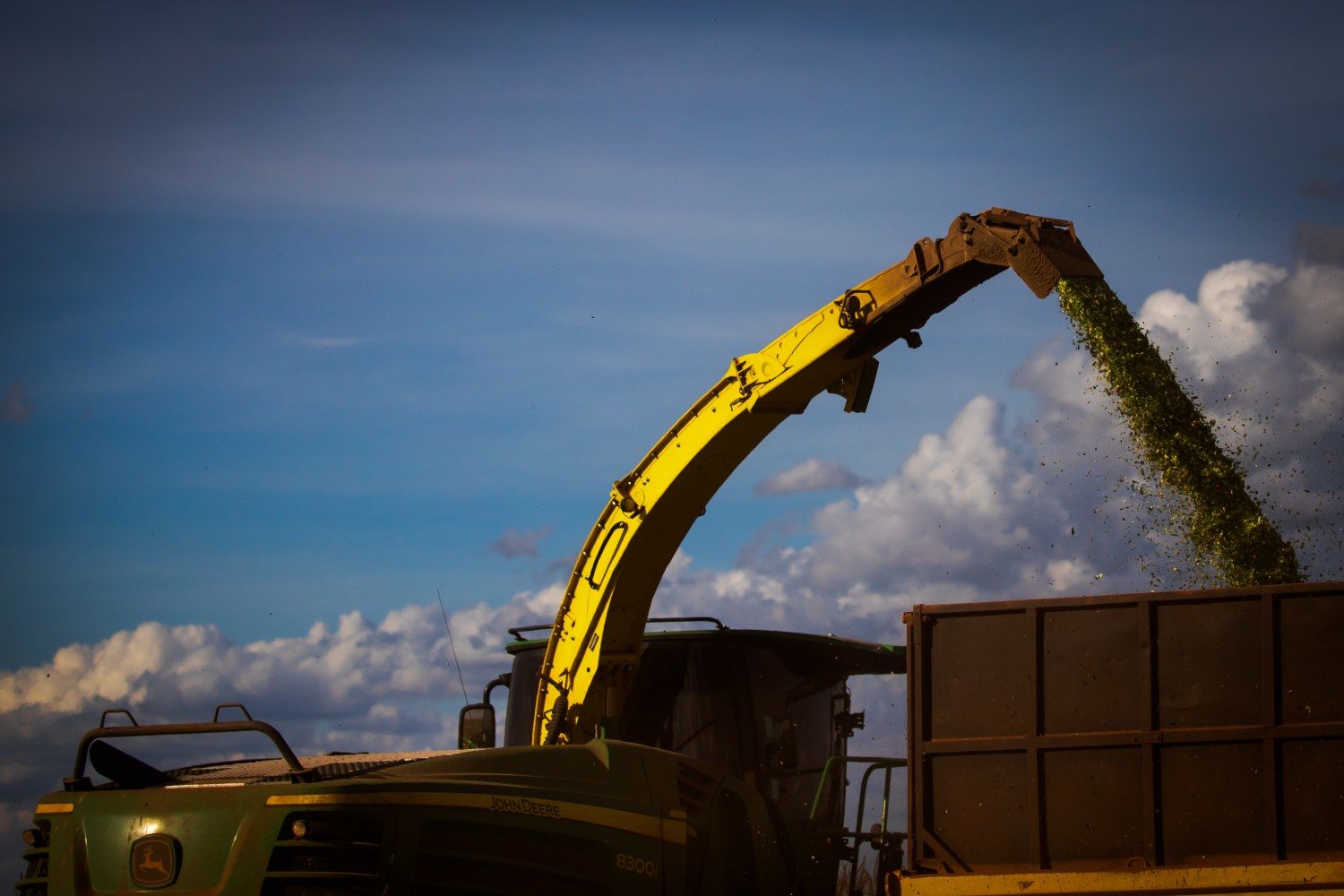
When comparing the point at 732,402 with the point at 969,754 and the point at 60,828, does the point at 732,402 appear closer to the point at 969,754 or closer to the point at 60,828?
the point at 969,754

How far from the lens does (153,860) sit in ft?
20.9

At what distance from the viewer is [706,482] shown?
9.67 meters

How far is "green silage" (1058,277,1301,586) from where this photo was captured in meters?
8.61

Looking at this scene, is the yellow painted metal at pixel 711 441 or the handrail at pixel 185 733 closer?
the handrail at pixel 185 733

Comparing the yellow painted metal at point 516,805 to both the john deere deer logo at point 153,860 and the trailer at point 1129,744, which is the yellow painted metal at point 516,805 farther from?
the trailer at point 1129,744

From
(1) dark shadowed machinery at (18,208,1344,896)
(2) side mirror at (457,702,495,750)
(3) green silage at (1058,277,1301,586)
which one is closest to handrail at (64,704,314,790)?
(1) dark shadowed machinery at (18,208,1344,896)

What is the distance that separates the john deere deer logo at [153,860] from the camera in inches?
249

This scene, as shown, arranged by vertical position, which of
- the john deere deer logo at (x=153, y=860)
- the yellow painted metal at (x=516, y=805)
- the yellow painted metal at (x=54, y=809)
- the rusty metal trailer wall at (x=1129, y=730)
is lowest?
the john deere deer logo at (x=153, y=860)

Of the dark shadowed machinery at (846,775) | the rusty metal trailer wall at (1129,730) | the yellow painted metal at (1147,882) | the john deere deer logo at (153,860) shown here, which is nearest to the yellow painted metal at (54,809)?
the dark shadowed machinery at (846,775)

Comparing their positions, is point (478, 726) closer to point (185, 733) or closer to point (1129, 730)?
point (185, 733)

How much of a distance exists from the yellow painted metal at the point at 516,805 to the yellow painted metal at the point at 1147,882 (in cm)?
130

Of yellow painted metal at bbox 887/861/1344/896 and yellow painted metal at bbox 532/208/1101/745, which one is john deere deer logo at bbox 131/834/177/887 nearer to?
yellow painted metal at bbox 532/208/1101/745

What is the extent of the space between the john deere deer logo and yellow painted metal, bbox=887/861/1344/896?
3.69 meters

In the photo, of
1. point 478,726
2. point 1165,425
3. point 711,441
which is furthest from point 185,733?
point 1165,425
